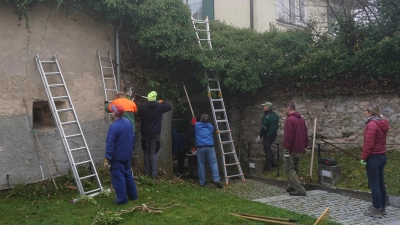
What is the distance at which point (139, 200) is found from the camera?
7.39 meters

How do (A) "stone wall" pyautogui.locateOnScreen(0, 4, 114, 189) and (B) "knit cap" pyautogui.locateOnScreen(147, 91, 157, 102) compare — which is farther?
(B) "knit cap" pyautogui.locateOnScreen(147, 91, 157, 102)

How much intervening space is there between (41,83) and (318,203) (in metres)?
5.76

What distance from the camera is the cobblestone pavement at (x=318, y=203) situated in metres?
6.51

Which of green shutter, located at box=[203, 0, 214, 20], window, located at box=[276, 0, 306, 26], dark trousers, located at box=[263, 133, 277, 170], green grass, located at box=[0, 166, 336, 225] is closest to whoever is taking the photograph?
green grass, located at box=[0, 166, 336, 225]

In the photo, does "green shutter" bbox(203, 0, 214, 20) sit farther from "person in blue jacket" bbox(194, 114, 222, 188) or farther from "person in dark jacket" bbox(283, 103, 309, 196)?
"person in dark jacket" bbox(283, 103, 309, 196)

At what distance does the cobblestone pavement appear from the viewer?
A: 651cm

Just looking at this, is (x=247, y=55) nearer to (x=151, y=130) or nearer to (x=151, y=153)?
(x=151, y=130)

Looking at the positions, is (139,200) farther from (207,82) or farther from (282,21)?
(282,21)

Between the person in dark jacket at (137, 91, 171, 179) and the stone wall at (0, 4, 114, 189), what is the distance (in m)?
0.95

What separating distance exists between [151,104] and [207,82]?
185cm

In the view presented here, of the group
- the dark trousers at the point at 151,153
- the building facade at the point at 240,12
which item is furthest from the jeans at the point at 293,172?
the building facade at the point at 240,12

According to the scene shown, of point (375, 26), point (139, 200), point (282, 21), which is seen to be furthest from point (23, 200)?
point (282, 21)

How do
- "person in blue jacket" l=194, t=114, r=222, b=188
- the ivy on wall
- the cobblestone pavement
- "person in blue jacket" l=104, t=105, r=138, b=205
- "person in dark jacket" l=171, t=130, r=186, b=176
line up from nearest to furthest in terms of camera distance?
1. the cobblestone pavement
2. "person in blue jacket" l=104, t=105, r=138, b=205
3. "person in blue jacket" l=194, t=114, r=222, b=188
4. the ivy on wall
5. "person in dark jacket" l=171, t=130, r=186, b=176

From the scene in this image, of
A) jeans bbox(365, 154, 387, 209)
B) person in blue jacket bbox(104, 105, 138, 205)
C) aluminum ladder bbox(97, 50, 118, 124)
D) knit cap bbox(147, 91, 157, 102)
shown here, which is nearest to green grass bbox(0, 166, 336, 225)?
person in blue jacket bbox(104, 105, 138, 205)
